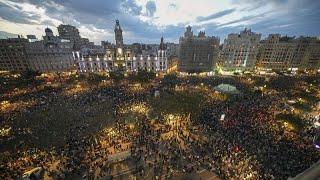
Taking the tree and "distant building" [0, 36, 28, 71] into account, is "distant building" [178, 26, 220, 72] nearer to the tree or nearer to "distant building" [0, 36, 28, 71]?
the tree

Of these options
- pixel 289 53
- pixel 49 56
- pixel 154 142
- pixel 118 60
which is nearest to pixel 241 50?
pixel 289 53

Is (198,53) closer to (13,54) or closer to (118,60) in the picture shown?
(118,60)

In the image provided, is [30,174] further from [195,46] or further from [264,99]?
[195,46]

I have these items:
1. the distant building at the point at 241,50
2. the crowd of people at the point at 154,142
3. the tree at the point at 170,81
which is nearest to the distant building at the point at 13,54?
the crowd of people at the point at 154,142

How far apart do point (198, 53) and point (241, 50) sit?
64.2ft

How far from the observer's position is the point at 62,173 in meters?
19.5

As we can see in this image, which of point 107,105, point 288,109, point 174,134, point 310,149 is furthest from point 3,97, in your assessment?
point 288,109

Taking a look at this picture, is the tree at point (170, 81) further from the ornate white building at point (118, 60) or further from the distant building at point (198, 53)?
the ornate white building at point (118, 60)

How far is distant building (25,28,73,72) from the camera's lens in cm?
7702

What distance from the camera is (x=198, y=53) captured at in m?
79.8

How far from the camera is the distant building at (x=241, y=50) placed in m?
76.7

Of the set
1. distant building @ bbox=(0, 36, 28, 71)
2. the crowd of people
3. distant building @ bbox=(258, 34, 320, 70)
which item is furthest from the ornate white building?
distant building @ bbox=(258, 34, 320, 70)

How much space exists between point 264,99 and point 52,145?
4454 centimetres

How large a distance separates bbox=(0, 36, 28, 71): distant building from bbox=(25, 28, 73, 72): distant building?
85.6 inches
